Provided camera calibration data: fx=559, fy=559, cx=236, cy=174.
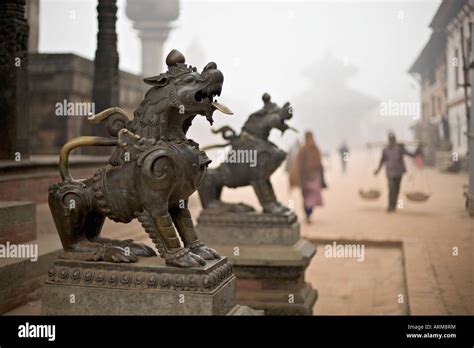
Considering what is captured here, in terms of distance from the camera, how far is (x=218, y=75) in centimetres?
279

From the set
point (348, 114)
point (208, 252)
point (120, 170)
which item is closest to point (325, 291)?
point (208, 252)

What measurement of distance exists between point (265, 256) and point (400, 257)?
3.28 m

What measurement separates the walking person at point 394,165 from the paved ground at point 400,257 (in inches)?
11.0

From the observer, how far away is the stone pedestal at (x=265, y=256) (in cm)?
490

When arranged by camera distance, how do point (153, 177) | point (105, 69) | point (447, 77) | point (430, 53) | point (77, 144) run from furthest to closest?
point (105, 69) → point (430, 53) → point (447, 77) → point (77, 144) → point (153, 177)

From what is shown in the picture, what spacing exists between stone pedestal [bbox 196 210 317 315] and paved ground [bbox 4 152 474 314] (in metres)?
0.69

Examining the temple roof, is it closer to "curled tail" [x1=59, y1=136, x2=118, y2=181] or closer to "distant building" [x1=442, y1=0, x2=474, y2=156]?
"distant building" [x1=442, y1=0, x2=474, y2=156]

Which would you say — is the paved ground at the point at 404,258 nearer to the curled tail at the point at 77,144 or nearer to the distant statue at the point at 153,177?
the distant statue at the point at 153,177

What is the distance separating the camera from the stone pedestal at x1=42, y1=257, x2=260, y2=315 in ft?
8.89

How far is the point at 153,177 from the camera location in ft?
9.05
